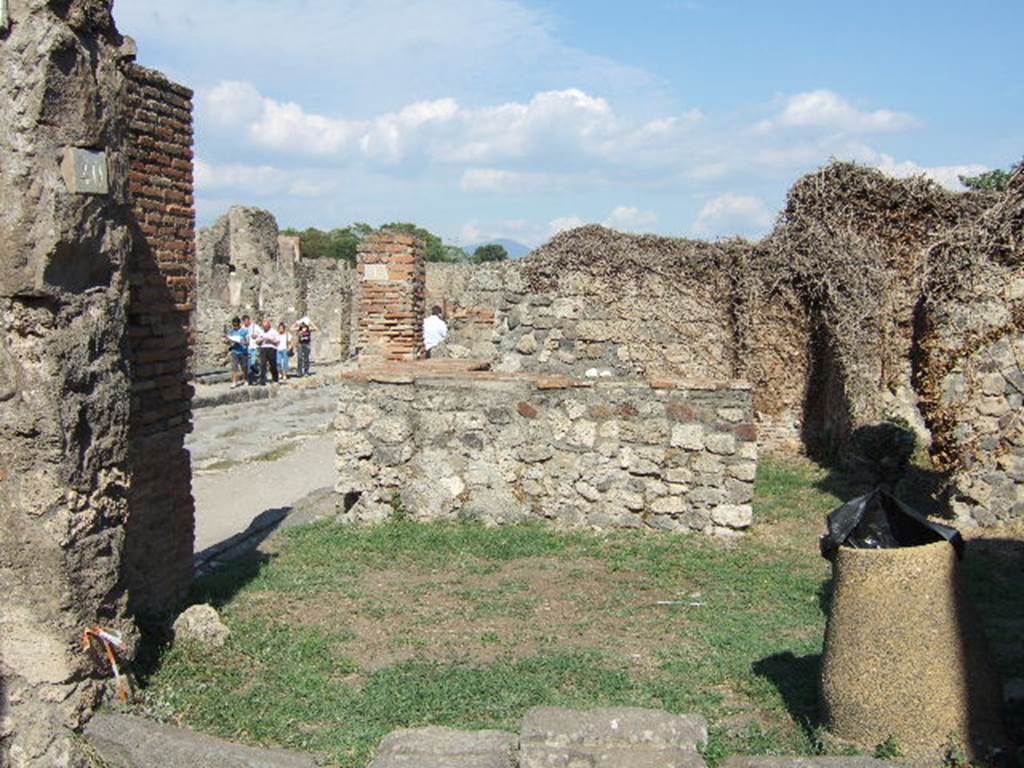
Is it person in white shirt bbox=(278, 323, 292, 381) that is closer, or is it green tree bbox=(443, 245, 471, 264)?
person in white shirt bbox=(278, 323, 292, 381)

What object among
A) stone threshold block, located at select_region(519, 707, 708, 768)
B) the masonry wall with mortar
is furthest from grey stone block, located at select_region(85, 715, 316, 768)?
the masonry wall with mortar

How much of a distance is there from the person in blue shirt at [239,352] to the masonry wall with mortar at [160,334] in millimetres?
14759

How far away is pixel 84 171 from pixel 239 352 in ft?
56.7

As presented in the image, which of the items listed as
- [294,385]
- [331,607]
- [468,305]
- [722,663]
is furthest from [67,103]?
[294,385]

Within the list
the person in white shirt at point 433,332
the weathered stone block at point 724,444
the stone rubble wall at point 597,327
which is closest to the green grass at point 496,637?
the weathered stone block at point 724,444

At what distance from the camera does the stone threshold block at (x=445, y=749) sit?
13.3 feet

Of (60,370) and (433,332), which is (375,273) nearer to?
(433,332)

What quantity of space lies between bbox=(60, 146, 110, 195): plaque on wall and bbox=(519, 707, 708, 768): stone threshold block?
3105 mm

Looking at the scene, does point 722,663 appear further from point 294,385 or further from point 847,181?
point 294,385

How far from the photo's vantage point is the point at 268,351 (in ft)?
72.0

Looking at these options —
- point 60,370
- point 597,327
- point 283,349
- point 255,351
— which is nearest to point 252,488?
point 597,327

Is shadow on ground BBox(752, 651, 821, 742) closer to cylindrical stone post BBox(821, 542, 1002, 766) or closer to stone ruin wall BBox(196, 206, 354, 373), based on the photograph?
cylindrical stone post BBox(821, 542, 1002, 766)

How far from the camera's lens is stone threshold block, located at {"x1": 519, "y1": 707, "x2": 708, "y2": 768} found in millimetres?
4035

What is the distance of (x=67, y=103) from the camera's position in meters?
4.59
